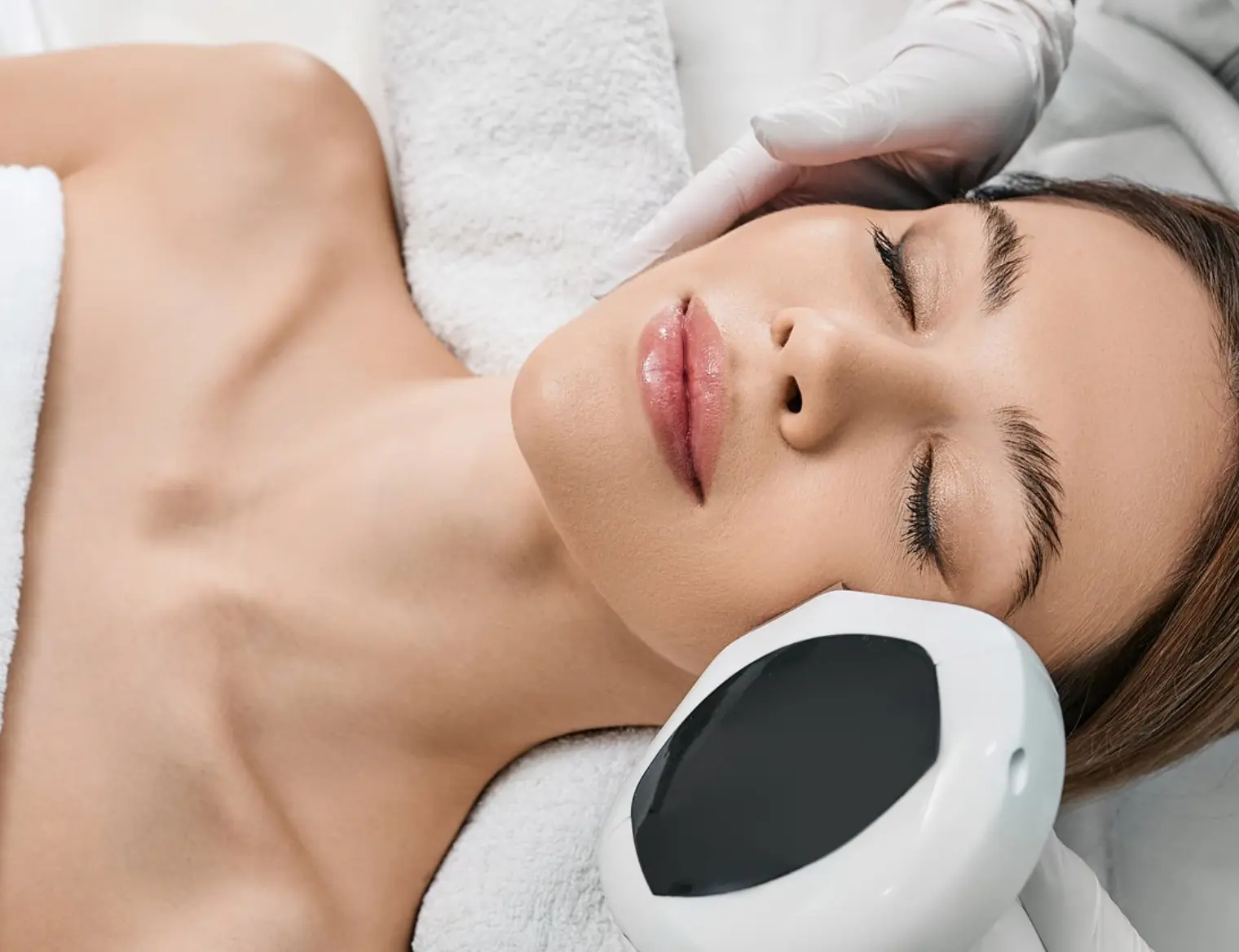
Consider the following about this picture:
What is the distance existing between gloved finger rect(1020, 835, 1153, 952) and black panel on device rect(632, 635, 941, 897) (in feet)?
1.29

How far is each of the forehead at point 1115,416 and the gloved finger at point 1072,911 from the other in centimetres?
29

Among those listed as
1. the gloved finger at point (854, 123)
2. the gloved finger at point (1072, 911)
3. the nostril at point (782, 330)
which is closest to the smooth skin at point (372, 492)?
the nostril at point (782, 330)

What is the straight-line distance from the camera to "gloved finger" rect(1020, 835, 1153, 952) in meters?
0.87

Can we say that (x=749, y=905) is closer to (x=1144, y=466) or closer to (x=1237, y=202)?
(x=1144, y=466)

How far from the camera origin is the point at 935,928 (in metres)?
0.58

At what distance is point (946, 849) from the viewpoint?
569mm

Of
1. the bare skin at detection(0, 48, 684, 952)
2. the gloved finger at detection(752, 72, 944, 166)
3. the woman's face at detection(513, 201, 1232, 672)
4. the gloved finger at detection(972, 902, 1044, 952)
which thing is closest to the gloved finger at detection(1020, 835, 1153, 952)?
the gloved finger at detection(972, 902, 1044, 952)

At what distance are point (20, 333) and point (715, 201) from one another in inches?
27.0

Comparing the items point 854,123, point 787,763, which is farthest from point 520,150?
point 787,763

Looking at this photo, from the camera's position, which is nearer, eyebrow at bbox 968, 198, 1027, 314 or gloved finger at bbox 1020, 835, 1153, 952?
eyebrow at bbox 968, 198, 1027, 314

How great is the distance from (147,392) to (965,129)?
2.88 feet

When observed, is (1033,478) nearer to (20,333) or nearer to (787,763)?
(787,763)

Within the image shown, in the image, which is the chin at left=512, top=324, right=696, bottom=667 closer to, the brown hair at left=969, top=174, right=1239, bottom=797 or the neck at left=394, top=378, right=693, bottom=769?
the neck at left=394, top=378, right=693, bottom=769

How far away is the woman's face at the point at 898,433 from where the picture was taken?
69cm
